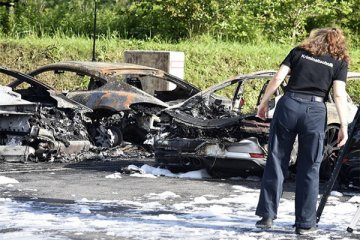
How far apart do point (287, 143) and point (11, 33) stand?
62.5 feet

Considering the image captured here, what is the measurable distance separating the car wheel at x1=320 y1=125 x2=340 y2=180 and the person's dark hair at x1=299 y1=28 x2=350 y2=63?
3.88m

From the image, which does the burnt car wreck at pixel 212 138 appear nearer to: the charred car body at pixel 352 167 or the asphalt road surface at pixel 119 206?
the asphalt road surface at pixel 119 206

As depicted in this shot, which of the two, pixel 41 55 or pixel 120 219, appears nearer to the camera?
pixel 120 219

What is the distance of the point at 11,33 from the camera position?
26656mm

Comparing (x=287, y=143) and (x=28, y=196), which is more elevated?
(x=287, y=143)

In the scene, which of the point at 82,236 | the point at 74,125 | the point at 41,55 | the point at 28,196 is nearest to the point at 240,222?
the point at 82,236

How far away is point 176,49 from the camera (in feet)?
74.2

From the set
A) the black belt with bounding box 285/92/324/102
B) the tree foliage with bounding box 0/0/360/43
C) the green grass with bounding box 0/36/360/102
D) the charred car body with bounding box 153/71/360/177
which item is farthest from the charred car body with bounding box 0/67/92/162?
the tree foliage with bounding box 0/0/360/43

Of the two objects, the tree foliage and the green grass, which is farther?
the tree foliage

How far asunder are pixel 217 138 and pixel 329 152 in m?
1.51

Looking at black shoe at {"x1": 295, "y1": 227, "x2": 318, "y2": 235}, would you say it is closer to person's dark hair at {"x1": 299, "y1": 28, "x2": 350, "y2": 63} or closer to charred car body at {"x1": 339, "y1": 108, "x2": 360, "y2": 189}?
person's dark hair at {"x1": 299, "y1": 28, "x2": 350, "y2": 63}

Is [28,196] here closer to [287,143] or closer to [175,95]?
[287,143]

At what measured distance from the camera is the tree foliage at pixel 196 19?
25.8 metres

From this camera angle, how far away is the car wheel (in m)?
12.5
